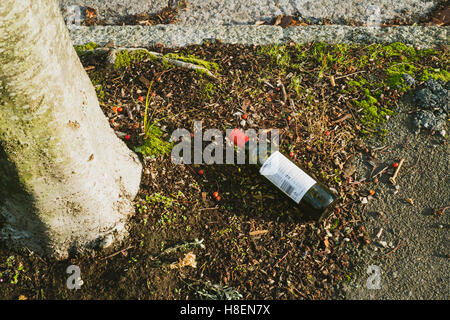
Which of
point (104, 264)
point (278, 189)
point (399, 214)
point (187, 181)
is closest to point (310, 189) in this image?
point (278, 189)

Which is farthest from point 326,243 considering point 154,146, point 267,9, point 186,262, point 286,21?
point 267,9

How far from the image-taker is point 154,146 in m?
3.07

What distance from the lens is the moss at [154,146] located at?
10.0 ft

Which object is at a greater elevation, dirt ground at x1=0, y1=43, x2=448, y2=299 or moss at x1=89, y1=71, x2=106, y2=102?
moss at x1=89, y1=71, x2=106, y2=102

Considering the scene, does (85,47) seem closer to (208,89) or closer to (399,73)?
(208,89)

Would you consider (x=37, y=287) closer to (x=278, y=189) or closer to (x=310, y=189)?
(x=278, y=189)

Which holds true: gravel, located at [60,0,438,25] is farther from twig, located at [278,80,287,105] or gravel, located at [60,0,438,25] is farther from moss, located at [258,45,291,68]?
twig, located at [278,80,287,105]

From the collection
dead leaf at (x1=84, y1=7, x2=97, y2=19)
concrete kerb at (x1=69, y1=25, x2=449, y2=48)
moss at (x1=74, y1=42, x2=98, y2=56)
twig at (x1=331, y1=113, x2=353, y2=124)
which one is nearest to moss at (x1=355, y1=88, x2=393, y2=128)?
twig at (x1=331, y1=113, x2=353, y2=124)

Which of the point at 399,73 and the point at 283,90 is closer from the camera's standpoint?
the point at 283,90

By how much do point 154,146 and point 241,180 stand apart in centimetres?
76

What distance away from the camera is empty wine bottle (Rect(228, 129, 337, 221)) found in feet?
9.07

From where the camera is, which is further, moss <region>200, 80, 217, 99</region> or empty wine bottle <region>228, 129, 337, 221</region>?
moss <region>200, 80, 217, 99</region>

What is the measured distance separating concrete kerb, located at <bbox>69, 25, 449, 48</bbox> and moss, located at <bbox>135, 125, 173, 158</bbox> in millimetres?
1148

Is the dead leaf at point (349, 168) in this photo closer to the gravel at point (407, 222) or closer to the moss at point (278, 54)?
the gravel at point (407, 222)
